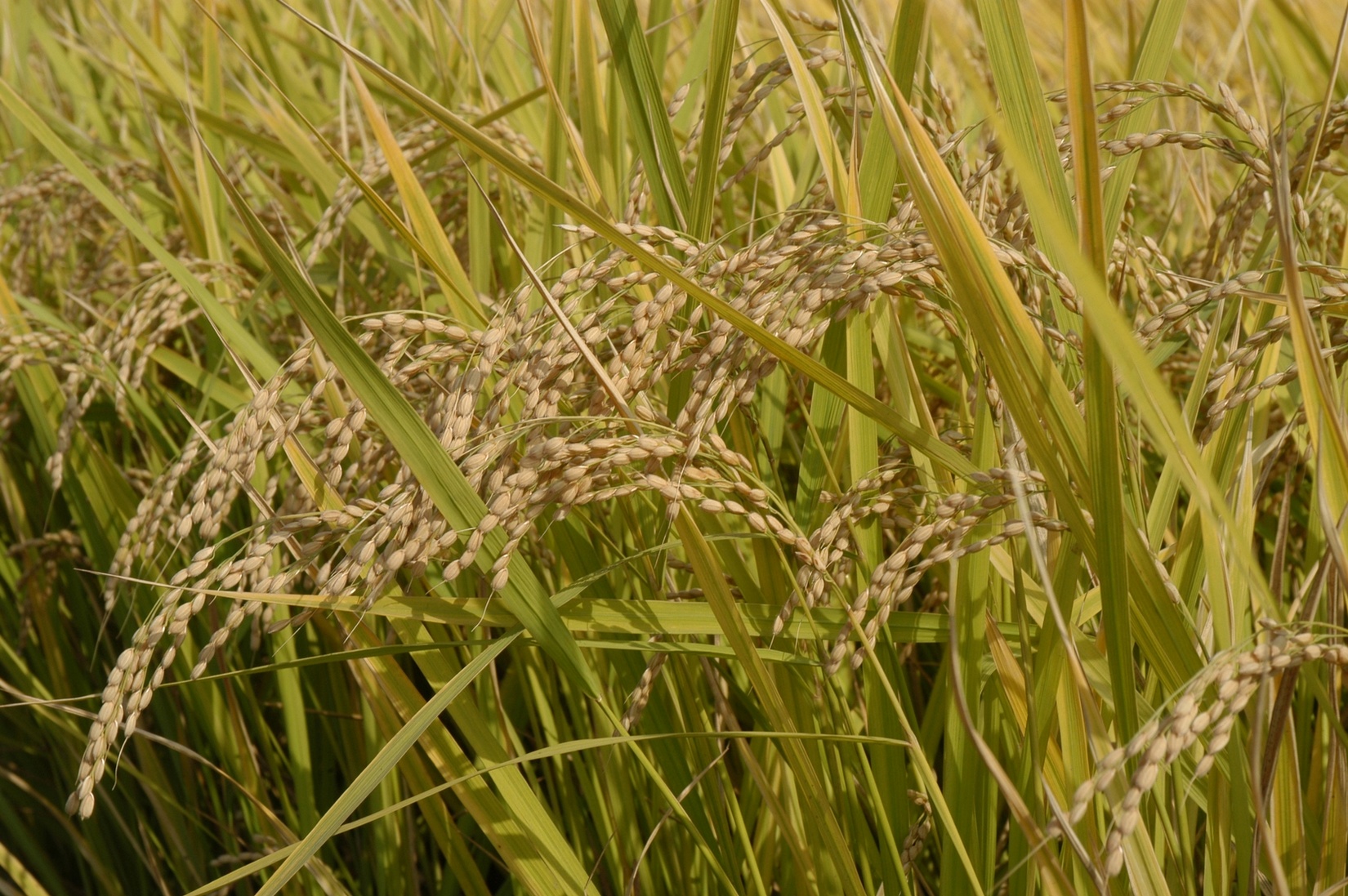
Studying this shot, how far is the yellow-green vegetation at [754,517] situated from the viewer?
0.77m

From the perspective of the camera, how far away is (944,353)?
1.74 metres

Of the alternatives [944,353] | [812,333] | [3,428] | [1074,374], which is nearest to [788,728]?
[812,333]

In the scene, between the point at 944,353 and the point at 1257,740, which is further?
the point at 944,353

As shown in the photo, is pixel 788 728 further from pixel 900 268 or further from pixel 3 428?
pixel 3 428

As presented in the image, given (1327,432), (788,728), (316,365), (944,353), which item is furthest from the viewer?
(944,353)

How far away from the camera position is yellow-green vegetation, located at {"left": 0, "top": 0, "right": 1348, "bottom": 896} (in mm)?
767

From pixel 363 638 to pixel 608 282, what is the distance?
1.92 ft

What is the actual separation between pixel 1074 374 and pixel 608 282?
0.47 m

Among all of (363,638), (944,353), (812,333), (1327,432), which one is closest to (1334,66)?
(1327,432)

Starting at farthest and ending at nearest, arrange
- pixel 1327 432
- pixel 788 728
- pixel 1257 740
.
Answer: pixel 788 728 < pixel 1327 432 < pixel 1257 740

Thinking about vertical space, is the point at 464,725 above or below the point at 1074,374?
below

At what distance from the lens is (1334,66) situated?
85 cm

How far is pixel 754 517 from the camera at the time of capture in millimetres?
814

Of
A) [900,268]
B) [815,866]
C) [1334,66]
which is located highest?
[1334,66]
